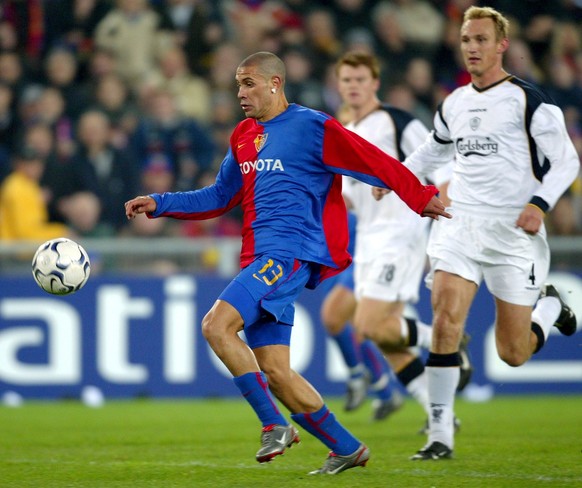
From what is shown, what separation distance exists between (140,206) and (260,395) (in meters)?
1.18

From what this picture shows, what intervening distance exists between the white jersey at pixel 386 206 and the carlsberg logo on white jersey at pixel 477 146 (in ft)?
5.76

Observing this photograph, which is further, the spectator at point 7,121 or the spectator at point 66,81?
the spectator at point 66,81

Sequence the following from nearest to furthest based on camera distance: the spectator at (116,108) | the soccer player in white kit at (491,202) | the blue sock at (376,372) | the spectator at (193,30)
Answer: the soccer player in white kit at (491,202)
the blue sock at (376,372)
the spectator at (116,108)
the spectator at (193,30)

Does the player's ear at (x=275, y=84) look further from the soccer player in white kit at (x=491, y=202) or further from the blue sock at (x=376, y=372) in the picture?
the blue sock at (x=376, y=372)

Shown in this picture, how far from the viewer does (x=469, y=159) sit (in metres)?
7.00

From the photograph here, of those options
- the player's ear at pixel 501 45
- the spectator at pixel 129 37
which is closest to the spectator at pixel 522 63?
the spectator at pixel 129 37

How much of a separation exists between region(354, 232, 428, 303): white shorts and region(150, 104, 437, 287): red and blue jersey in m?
2.55

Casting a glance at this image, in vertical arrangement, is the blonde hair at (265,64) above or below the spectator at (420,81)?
below

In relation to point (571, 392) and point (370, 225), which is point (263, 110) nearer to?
point (370, 225)

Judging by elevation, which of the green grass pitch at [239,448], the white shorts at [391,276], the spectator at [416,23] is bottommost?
the green grass pitch at [239,448]

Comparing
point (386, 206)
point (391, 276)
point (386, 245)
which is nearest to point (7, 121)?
point (386, 206)

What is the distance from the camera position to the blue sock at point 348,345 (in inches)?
395

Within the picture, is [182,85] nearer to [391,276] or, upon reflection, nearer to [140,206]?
[391,276]

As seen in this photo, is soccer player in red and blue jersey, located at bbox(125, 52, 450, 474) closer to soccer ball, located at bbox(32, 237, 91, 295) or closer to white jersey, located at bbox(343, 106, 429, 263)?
soccer ball, located at bbox(32, 237, 91, 295)
